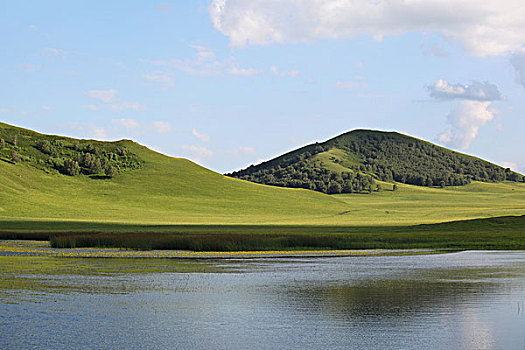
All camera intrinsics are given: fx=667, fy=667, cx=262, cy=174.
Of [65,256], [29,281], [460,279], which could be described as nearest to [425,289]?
[460,279]

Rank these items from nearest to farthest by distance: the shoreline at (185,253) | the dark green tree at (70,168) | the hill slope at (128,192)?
the shoreline at (185,253)
the hill slope at (128,192)
the dark green tree at (70,168)

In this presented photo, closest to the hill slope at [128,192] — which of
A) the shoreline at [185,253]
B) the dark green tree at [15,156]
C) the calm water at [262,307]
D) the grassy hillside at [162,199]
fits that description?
the grassy hillside at [162,199]

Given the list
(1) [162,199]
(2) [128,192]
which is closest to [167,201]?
(1) [162,199]

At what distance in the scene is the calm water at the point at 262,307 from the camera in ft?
61.2

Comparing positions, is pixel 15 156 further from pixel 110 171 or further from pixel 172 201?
pixel 172 201

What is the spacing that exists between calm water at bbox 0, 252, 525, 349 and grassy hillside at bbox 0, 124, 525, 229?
82.8 metres

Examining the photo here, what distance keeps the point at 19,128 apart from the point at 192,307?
182822 mm

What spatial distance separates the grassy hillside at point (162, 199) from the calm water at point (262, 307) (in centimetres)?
8283

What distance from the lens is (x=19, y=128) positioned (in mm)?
192875

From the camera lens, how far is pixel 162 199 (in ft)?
502

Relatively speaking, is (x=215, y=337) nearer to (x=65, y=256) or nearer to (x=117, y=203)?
(x=65, y=256)

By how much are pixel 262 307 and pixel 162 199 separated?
430 ft

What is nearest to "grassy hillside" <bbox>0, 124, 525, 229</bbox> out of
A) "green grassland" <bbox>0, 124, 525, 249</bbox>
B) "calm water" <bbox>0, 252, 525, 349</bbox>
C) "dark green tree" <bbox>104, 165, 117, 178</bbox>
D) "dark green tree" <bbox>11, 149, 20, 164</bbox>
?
"green grassland" <bbox>0, 124, 525, 249</bbox>

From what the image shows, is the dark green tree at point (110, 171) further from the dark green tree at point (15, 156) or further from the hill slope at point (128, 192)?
the dark green tree at point (15, 156)
